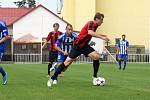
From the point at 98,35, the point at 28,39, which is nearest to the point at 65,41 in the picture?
the point at 98,35

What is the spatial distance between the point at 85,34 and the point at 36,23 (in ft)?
140

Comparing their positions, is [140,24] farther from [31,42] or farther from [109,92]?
[109,92]

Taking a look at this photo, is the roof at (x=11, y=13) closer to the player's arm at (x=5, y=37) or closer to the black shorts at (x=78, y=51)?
the player's arm at (x=5, y=37)

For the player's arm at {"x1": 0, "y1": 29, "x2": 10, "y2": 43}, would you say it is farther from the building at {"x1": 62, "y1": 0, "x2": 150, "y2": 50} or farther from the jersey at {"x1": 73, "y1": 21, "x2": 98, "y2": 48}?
the building at {"x1": 62, "y1": 0, "x2": 150, "y2": 50}

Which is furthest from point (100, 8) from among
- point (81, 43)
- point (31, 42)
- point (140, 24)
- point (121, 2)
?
point (81, 43)

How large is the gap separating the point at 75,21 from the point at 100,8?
12.7 feet

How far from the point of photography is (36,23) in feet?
186

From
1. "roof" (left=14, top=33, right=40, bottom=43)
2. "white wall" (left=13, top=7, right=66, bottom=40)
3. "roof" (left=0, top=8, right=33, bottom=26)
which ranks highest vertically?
"roof" (left=0, top=8, right=33, bottom=26)

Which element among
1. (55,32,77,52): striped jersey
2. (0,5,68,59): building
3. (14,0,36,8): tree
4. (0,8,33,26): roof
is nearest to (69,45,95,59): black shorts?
(55,32,77,52): striped jersey

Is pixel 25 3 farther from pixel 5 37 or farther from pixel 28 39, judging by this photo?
pixel 5 37

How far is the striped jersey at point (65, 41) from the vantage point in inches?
713

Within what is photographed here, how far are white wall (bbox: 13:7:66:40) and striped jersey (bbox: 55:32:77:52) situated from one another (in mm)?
36766

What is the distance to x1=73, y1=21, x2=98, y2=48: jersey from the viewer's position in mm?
14132

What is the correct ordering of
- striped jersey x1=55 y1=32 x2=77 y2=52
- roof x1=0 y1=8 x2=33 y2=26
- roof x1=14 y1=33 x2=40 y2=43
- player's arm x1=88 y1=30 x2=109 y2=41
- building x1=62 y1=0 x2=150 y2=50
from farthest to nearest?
roof x1=0 y1=8 x2=33 y2=26 < building x1=62 y1=0 x2=150 y2=50 < roof x1=14 y1=33 x2=40 y2=43 < striped jersey x1=55 y1=32 x2=77 y2=52 < player's arm x1=88 y1=30 x2=109 y2=41
